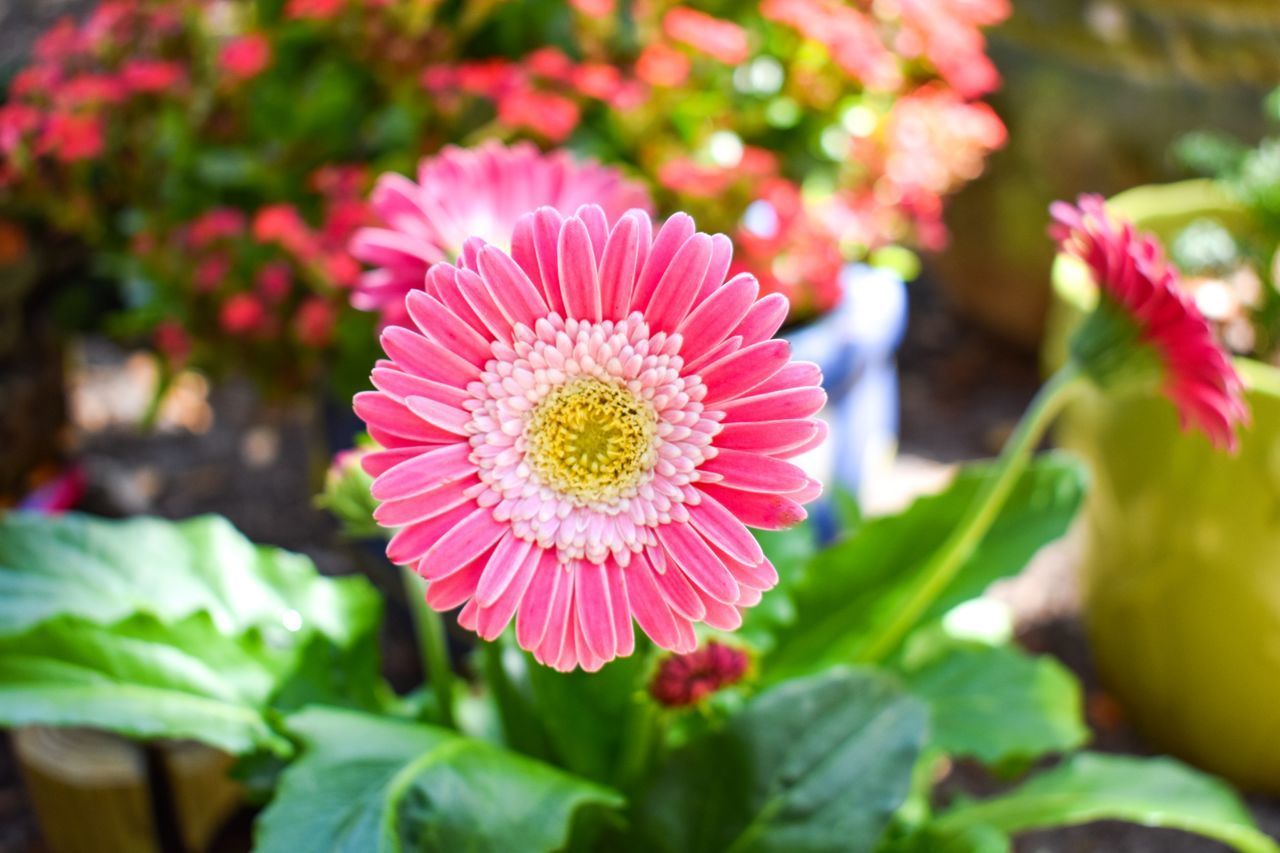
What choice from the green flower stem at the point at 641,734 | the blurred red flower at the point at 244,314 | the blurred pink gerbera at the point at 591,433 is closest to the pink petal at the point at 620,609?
the blurred pink gerbera at the point at 591,433

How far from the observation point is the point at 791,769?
832mm

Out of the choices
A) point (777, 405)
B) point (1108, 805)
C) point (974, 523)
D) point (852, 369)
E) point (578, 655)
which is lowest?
point (1108, 805)

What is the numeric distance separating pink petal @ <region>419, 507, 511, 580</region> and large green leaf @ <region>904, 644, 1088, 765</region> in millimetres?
557

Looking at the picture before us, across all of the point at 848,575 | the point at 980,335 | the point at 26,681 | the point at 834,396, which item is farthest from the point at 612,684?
the point at 980,335

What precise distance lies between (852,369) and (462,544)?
990mm

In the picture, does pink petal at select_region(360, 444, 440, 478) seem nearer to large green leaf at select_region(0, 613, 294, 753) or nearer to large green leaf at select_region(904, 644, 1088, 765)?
large green leaf at select_region(0, 613, 294, 753)

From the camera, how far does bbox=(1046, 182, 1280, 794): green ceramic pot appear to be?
1.16 m

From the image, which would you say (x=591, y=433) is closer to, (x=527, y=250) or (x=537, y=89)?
(x=527, y=250)

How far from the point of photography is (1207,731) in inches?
52.8

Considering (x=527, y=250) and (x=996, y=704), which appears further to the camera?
(x=996, y=704)

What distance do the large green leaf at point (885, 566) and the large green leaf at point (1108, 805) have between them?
0.16 meters

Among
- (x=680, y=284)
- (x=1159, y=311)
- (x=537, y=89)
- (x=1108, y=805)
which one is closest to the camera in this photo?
(x=680, y=284)

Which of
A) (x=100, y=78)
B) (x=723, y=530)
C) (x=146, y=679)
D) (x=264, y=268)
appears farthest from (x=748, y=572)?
(x=100, y=78)

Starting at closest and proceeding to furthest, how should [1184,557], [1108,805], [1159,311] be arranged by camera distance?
[1159,311] → [1108,805] → [1184,557]
